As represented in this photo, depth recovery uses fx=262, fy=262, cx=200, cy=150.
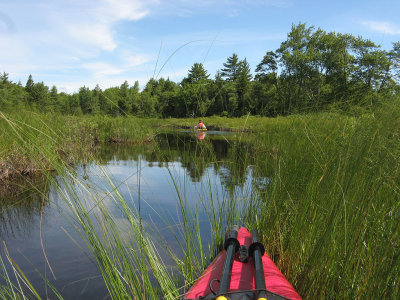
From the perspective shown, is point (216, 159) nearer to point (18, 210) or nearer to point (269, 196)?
point (269, 196)

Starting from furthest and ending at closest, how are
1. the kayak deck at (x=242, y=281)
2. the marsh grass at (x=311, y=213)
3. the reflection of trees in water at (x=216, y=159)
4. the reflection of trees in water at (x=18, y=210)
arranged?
the reflection of trees in water at (x=18, y=210)
the reflection of trees in water at (x=216, y=159)
the kayak deck at (x=242, y=281)
the marsh grass at (x=311, y=213)

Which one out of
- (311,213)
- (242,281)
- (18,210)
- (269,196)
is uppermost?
(311,213)

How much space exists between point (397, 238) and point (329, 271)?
0.50m

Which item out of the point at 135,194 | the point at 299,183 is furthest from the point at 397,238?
the point at 135,194

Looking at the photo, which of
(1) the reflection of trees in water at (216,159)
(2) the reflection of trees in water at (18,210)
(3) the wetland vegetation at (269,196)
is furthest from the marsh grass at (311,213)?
(2) the reflection of trees in water at (18,210)

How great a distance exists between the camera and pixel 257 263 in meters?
1.90

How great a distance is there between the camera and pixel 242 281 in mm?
1792

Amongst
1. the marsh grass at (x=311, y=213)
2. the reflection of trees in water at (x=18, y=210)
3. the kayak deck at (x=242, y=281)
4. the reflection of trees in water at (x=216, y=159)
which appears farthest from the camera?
the reflection of trees in water at (x=18, y=210)

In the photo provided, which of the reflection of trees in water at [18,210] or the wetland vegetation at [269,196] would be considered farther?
the reflection of trees in water at [18,210]

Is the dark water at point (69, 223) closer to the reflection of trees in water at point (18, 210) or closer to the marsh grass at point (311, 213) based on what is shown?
the reflection of trees in water at point (18, 210)

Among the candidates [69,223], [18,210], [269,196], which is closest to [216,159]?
[269,196]

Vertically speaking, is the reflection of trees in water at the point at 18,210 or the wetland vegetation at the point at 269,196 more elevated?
the wetland vegetation at the point at 269,196

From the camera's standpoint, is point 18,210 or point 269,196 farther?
point 18,210

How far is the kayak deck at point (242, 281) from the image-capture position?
1.61 metres
